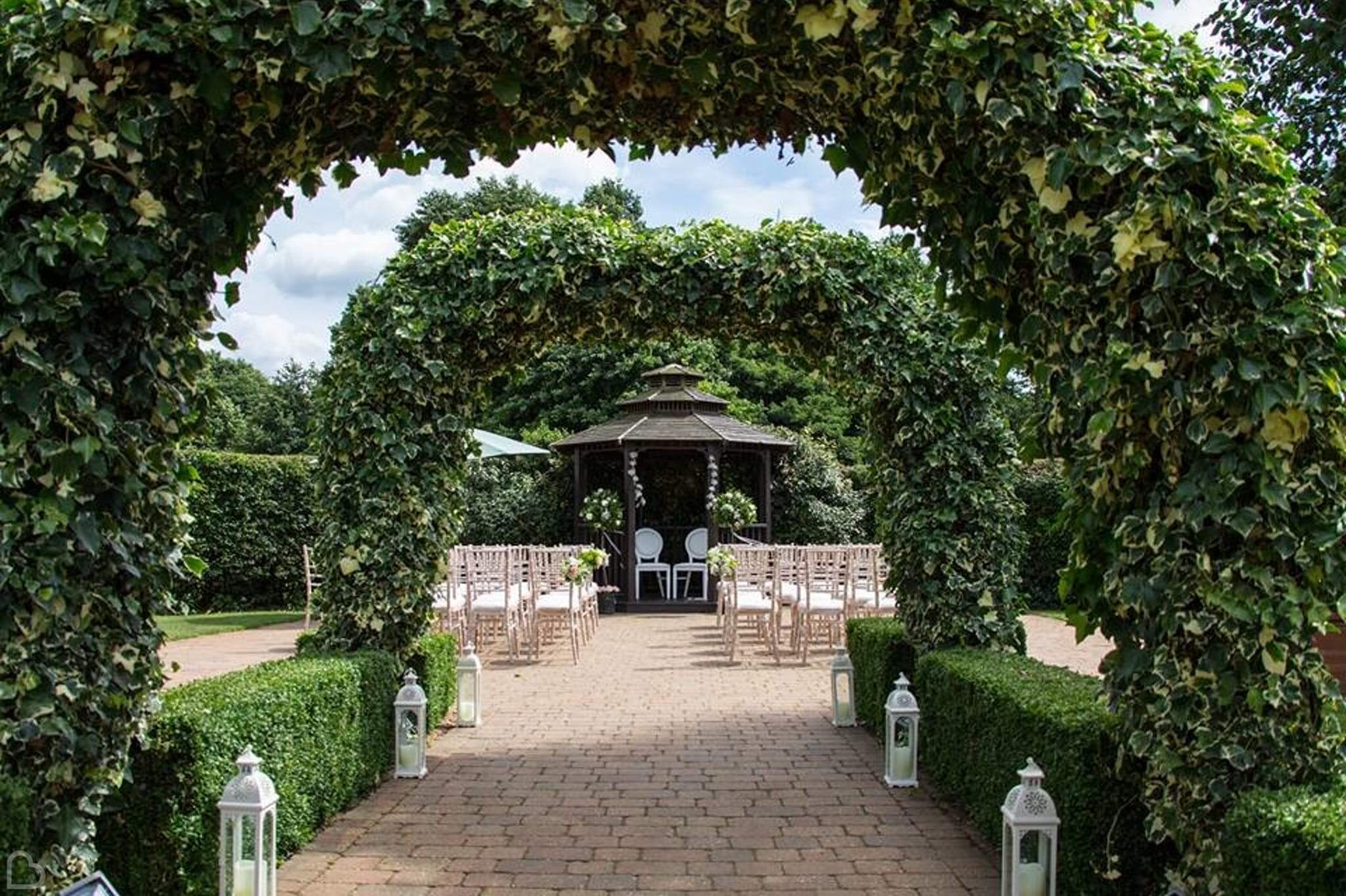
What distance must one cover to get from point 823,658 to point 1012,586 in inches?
219

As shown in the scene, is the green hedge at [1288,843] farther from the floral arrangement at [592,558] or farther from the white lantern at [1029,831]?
the floral arrangement at [592,558]

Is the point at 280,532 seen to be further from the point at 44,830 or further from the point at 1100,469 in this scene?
the point at 1100,469

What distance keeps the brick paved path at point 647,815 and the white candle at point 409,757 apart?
14cm

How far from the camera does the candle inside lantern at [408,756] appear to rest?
6445 millimetres

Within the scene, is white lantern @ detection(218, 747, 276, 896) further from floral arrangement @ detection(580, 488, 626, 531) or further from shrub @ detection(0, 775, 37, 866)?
floral arrangement @ detection(580, 488, 626, 531)

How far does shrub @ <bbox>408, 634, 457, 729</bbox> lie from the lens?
283 inches

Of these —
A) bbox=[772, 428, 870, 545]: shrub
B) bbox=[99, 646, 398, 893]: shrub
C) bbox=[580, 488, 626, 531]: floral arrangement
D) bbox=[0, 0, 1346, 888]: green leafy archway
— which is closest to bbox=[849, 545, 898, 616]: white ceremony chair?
bbox=[580, 488, 626, 531]: floral arrangement

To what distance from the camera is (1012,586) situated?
6.50 meters

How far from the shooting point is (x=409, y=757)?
6449 millimetres

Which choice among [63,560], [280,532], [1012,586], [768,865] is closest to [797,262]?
[1012,586]

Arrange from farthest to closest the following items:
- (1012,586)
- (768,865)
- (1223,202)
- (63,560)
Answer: (1012,586), (768,865), (63,560), (1223,202)

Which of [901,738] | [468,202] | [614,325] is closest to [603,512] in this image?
[614,325]

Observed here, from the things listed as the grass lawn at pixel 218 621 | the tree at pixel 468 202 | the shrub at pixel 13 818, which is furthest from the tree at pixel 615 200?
the shrub at pixel 13 818

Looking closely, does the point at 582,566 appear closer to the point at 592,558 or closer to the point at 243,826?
the point at 592,558
